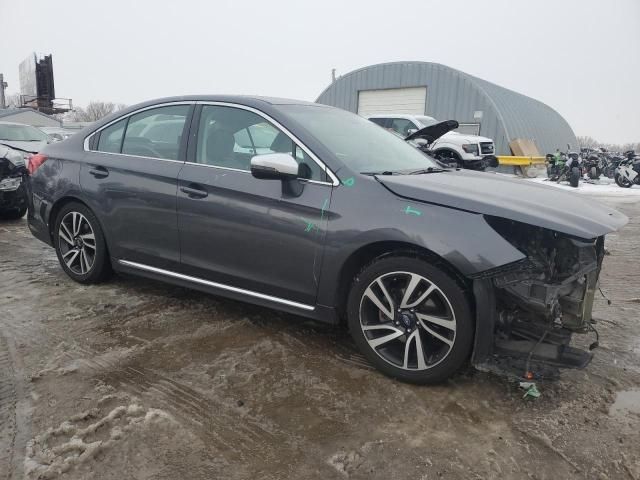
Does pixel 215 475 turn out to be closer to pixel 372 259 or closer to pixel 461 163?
pixel 372 259

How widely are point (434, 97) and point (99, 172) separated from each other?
818 inches

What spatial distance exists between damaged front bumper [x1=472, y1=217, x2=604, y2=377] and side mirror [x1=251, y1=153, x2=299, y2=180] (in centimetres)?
114

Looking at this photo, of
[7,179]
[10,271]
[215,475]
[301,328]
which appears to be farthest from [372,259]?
[7,179]

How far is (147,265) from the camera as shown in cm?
375

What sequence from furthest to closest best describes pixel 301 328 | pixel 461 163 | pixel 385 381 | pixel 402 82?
1. pixel 402 82
2. pixel 461 163
3. pixel 301 328
4. pixel 385 381

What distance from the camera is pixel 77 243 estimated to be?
418 cm

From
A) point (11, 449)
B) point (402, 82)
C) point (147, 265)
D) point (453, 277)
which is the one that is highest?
point (402, 82)

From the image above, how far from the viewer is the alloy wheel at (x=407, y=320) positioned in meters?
2.61

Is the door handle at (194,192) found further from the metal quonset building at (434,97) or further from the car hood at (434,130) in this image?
the metal quonset building at (434,97)

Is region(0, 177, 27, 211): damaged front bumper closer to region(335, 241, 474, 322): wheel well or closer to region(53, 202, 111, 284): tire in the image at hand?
region(53, 202, 111, 284): tire

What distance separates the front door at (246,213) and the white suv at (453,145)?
9351 mm

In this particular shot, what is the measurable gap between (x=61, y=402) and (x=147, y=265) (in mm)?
1417

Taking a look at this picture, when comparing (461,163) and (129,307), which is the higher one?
(461,163)

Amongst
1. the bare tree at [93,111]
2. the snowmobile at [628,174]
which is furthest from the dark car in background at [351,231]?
the bare tree at [93,111]
